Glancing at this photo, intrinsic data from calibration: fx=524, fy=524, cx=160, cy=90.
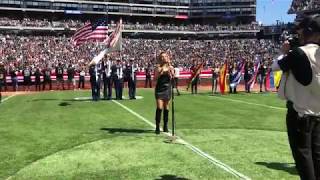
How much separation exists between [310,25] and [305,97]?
77 cm

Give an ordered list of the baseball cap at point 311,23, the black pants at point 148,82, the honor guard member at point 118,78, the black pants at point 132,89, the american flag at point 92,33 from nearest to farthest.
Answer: the baseball cap at point 311,23 < the honor guard member at point 118,78 < the black pants at point 132,89 < the american flag at point 92,33 < the black pants at point 148,82

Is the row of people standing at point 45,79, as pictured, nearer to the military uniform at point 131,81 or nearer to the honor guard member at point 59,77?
the honor guard member at point 59,77

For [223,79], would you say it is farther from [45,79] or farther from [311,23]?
[311,23]

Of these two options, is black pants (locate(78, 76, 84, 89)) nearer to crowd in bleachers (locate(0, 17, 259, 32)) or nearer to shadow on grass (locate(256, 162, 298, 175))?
shadow on grass (locate(256, 162, 298, 175))

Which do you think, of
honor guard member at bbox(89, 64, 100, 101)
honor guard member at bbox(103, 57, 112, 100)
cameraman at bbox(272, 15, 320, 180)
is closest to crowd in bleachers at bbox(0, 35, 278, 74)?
honor guard member at bbox(103, 57, 112, 100)

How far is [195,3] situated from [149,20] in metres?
10.0

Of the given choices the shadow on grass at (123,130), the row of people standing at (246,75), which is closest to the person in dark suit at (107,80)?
the row of people standing at (246,75)

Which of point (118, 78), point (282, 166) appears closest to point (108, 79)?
point (118, 78)

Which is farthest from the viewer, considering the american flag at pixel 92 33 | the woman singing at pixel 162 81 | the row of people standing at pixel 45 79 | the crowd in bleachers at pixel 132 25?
the crowd in bleachers at pixel 132 25

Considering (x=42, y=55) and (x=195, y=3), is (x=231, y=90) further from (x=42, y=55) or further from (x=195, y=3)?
(x=195, y=3)

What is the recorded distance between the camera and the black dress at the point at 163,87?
12430mm

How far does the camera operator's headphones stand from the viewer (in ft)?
17.7

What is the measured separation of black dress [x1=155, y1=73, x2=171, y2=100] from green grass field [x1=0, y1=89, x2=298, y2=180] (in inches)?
36.1

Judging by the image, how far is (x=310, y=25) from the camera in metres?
5.43
